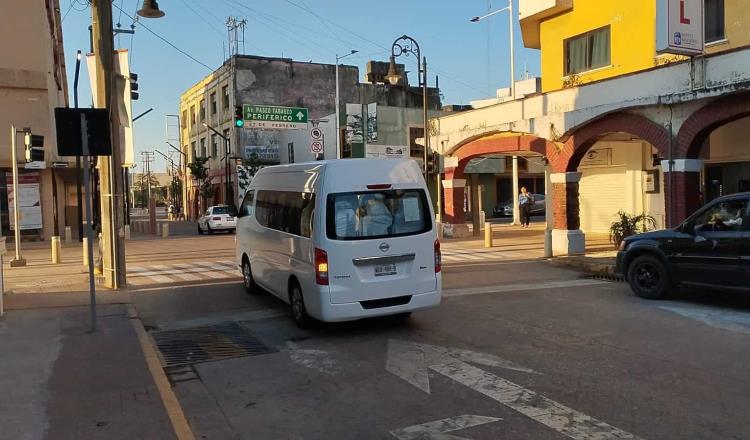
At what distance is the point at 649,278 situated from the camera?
Answer: 10562 mm

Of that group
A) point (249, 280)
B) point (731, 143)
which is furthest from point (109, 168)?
point (731, 143)

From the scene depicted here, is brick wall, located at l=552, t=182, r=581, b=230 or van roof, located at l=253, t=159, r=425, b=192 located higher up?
van roof, located at l=253, t=159, r=425, b=192

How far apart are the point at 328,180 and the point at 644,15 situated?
1353cm

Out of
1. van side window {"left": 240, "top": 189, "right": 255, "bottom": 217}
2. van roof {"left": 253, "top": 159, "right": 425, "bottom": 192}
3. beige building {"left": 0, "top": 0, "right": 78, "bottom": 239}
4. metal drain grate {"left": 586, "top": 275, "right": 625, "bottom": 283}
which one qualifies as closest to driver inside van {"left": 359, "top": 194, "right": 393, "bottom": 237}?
van roof {"left": 253, "top": 159, "right": 425, "bottom": 192}

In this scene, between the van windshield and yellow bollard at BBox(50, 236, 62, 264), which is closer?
the van windshield

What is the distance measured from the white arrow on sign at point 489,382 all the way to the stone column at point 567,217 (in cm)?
1122

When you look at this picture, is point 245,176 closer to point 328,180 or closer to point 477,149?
point 477,149

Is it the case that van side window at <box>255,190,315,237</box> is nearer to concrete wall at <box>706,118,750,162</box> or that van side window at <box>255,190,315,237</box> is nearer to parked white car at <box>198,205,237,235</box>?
concrete wall at <box>706,118,750,162</box>

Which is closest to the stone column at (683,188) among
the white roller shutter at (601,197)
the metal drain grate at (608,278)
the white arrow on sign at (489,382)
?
the metal drain grate at (608,278)

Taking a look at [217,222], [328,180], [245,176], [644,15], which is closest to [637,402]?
[328,180]

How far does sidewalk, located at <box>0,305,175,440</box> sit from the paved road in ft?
1.45

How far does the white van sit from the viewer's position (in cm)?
782

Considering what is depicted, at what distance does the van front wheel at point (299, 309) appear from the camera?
8.42m

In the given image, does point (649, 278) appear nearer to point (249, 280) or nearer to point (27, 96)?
point (249, 280)
